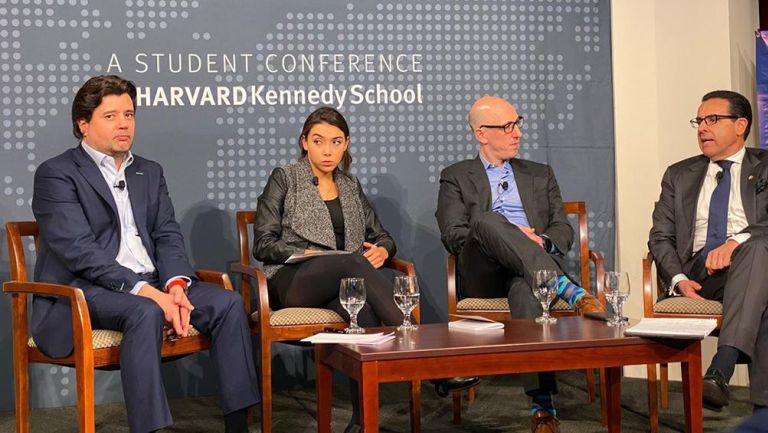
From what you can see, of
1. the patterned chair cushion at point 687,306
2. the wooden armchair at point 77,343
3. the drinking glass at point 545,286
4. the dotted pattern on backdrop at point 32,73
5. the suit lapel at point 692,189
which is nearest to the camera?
the wooden armchair at point 77,343

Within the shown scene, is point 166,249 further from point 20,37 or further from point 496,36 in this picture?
point 496,36

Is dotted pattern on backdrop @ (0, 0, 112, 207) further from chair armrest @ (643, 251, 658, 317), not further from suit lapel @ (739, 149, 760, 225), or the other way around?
suit lapel @ (739, 149, 760, 225)

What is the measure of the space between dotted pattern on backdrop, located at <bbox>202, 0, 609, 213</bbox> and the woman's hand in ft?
2.80

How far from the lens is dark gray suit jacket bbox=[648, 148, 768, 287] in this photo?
447 centimetres

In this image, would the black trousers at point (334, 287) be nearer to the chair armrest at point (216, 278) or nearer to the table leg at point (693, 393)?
the chair armrest at point (216, 278)

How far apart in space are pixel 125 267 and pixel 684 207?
8.24 ft

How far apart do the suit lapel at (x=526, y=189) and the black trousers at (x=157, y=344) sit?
1602mm

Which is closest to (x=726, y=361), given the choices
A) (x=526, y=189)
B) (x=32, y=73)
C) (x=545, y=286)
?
(x=545, y=286)

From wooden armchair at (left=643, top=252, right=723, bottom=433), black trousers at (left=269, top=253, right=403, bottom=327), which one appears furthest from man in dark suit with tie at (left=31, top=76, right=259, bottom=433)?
wooden armchair at (left=643, top=252, right=723, bottom=433)

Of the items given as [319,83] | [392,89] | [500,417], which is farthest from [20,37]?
[500,417]

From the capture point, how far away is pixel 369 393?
297cm

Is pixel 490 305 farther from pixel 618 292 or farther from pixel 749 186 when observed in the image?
pixel 749 186

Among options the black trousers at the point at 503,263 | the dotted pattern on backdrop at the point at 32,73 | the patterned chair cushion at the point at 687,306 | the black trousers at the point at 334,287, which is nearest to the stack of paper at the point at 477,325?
the black trousers at the point at 503,263

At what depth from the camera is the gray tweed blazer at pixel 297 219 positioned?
14.2ft
